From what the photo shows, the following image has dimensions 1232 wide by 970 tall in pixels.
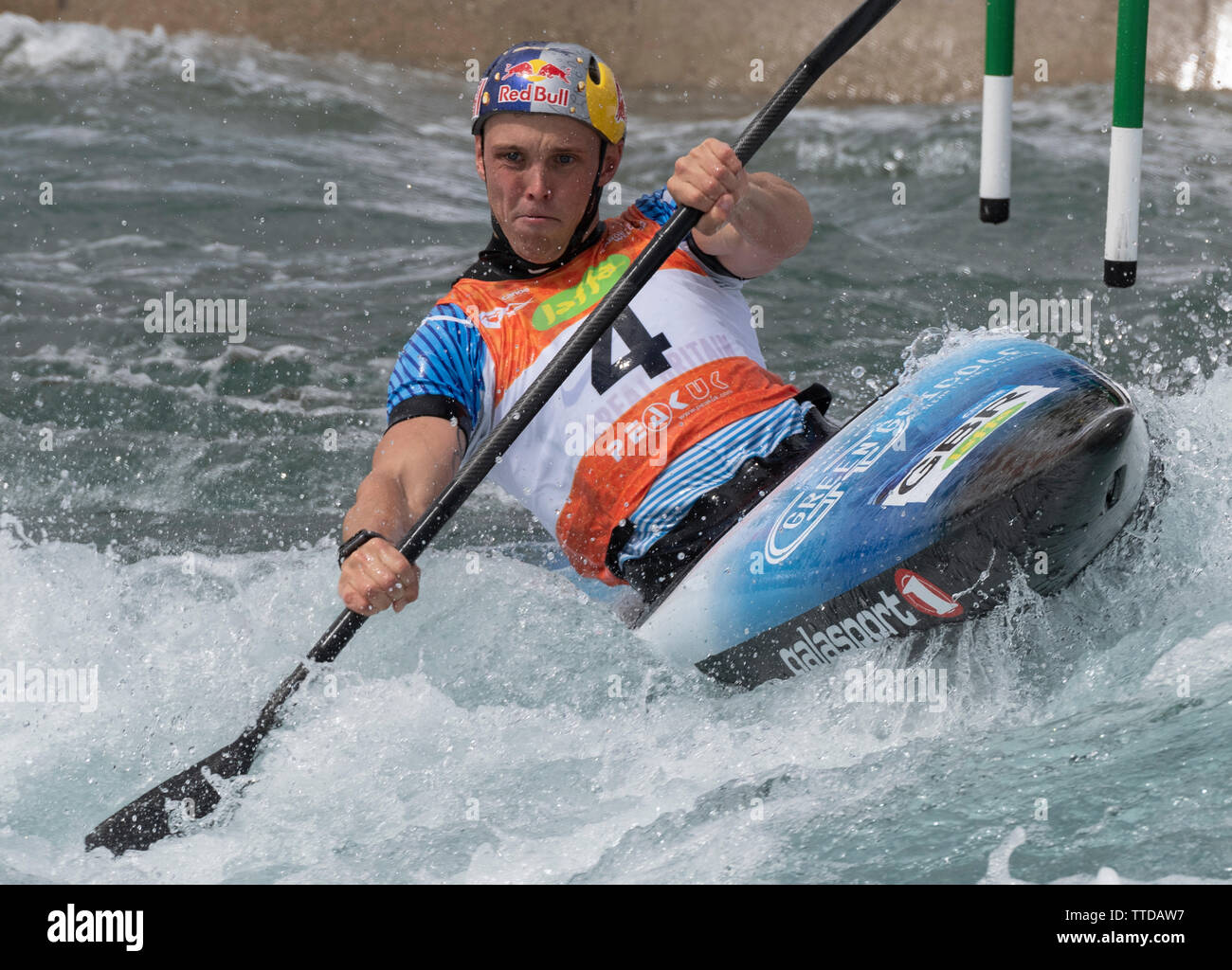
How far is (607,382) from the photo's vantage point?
10.00ft

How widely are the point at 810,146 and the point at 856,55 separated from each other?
1119 millimetres

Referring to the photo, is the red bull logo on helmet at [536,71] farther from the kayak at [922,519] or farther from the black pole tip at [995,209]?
the black pole tip at [995,209]

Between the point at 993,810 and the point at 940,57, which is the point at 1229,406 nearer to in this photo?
the point at 993,810

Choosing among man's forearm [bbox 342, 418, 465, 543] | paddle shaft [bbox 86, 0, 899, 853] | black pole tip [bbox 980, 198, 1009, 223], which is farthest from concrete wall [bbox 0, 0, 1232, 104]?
man's forearm [bbox 342, 418, 465, 543]

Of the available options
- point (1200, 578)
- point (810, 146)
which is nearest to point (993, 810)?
point (1200, 578)

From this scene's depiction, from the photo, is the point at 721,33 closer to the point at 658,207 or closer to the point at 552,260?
the point at 658,207

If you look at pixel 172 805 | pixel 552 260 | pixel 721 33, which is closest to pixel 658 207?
pixel 552 260

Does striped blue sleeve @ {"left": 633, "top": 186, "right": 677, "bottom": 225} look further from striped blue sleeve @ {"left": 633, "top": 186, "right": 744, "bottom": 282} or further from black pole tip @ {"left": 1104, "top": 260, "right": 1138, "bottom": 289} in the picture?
black pole tip @ {"left": 1104, "top": 260, "right": 1138, "bottom": 289}

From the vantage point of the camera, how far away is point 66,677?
3447mm

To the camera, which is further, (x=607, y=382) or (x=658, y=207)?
(x=658, y=207)

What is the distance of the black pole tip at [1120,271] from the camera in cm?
380

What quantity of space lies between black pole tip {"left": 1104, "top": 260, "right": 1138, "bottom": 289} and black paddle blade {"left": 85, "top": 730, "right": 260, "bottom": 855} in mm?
2480

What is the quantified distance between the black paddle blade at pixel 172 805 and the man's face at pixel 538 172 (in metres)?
1.21

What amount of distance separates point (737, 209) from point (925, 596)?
35.9 inches
